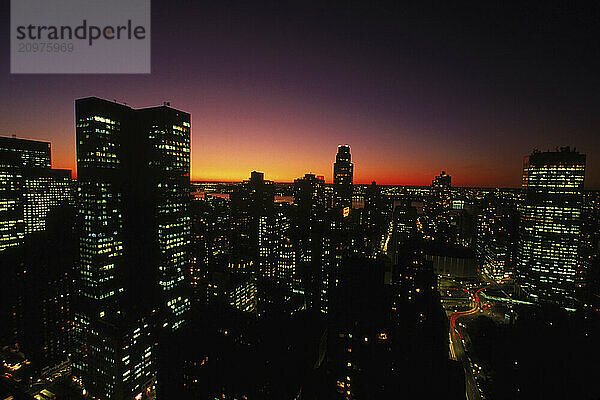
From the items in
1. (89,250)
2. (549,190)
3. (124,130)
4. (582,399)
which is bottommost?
(582,399)

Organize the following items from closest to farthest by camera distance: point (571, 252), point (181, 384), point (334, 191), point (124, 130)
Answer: point (181, 384), point (124, 130), point (571, 252), point (334, 191)

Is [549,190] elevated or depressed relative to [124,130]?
depressed

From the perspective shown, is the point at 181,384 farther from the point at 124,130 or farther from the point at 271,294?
the point at 124,130

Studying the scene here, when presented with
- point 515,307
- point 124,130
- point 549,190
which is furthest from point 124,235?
point 549,190

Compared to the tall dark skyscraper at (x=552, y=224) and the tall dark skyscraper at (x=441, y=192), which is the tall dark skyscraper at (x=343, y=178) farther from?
the tall dark skyscraper at (x=552, y=224)

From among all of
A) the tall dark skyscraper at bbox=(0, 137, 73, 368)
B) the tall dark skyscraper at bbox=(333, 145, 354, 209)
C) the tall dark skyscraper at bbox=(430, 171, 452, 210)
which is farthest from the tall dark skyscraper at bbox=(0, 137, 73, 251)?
the tall dark skyscraper at bbox=(430, 171, 452, 210)

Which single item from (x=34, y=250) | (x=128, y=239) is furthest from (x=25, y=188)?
(x=128, y=239)
